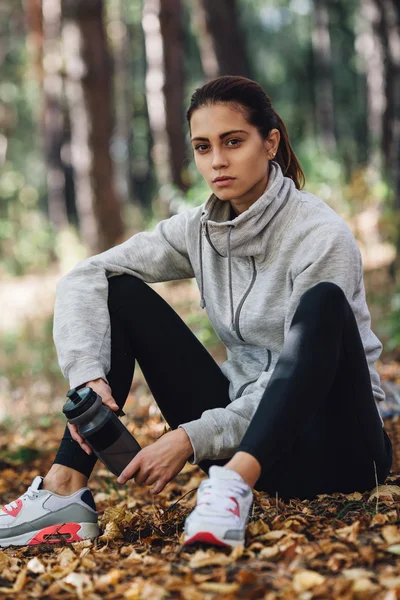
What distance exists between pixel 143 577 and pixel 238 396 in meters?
0.85

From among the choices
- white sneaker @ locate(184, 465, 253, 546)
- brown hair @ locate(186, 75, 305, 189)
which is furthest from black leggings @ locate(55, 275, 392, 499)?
brown hair @ locate(186, 75, 305, 189)

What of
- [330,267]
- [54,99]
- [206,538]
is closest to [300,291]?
[330,267]

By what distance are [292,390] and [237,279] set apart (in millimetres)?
785

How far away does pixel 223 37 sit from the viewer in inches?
433

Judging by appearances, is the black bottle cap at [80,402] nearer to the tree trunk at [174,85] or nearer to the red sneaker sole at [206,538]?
the red sneaker sole at [206,538]

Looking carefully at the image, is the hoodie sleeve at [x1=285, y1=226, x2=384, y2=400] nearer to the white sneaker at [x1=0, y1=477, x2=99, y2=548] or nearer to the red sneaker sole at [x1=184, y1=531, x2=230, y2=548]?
the red sneaker sole at [x1=184, y1=531, x2=230, y2=548]

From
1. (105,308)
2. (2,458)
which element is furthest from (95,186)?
(105,308)

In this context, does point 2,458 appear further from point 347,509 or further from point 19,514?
point 347,509

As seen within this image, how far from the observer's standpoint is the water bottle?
2.66m

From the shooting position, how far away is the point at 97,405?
2664 mm

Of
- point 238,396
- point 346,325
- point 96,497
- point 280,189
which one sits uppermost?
point 280,189

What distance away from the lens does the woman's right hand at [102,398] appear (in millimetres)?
2762

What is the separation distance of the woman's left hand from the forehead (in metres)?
1.10

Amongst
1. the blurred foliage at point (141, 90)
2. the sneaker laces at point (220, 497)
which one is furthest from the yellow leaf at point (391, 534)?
the blurred foliage at point (141, 90)
